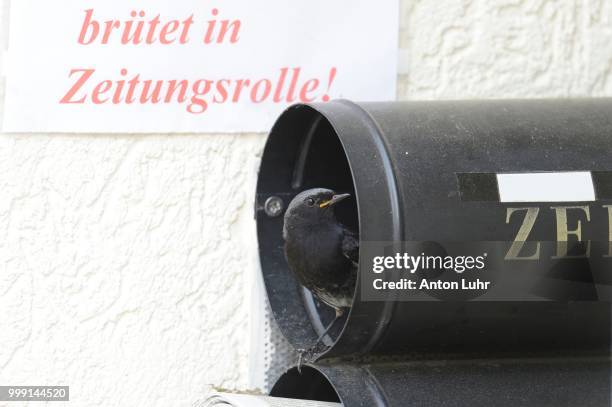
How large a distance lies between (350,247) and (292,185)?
1.19 ft

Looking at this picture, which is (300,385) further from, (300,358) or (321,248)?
(321,248)

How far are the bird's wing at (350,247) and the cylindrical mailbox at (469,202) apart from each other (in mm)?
233

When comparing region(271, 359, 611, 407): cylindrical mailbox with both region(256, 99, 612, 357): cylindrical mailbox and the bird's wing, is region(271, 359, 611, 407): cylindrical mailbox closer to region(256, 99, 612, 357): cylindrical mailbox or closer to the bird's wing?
region(256, 99, 612, 357): cylindrical mailbox

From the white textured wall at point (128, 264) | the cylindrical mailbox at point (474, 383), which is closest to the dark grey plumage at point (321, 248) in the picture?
the cylindrical mailbox at point (474, 383)

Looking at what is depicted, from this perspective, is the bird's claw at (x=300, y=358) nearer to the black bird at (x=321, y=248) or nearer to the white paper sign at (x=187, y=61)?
the black bird at (x=321, y=248)

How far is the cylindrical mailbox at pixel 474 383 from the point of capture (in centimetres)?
194

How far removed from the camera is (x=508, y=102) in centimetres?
→ 226

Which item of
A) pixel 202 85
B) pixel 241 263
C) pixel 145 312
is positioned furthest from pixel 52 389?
pixel 202 85

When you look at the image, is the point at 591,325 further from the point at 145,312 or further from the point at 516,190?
the point at 145,312

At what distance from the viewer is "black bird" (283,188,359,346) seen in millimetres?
2240

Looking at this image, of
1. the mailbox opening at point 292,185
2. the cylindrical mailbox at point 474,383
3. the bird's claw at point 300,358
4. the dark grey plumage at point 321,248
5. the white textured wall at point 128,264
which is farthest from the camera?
the white textured wall at point 128,264

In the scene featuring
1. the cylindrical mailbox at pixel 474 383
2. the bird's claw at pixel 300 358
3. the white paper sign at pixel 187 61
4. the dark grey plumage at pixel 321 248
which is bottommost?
the cylindrical mailbox at pixel 474 383

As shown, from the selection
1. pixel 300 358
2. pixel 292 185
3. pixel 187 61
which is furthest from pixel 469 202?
pixel 187 61

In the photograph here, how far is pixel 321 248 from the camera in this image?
2.24m
